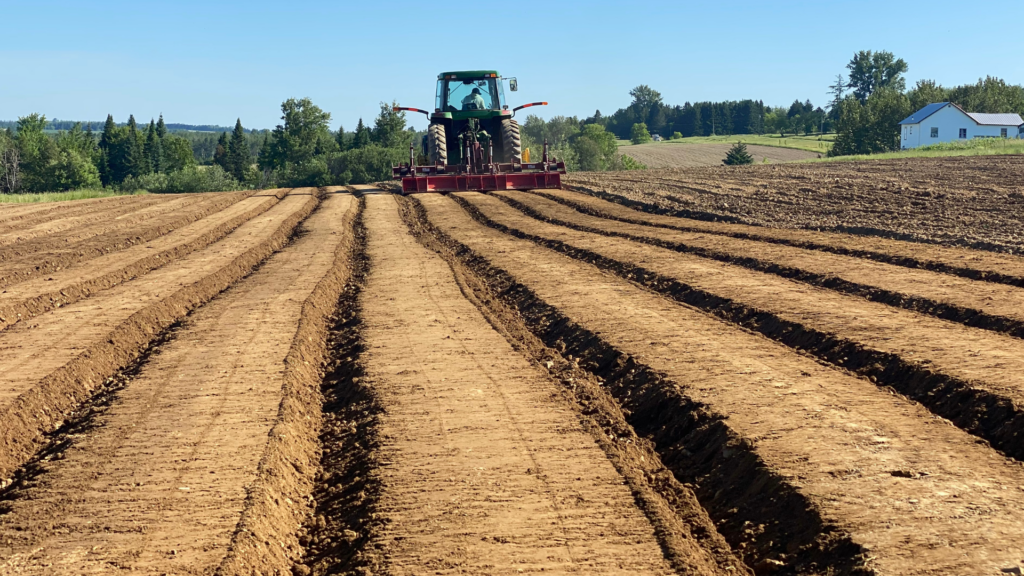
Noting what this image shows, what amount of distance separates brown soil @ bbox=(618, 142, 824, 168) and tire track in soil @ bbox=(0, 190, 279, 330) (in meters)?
56.6

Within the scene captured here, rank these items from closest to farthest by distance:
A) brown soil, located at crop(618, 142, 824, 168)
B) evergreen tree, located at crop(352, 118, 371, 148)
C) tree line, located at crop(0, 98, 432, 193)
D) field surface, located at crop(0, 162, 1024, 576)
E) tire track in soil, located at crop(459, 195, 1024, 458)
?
field surface, located at crop(0, 162, 1024, 576), tire track in soil, located at crop(459, 195, 1024, 458), tree line, located at crop(0, 98, 432, 193), brown soil, located at crop(618, 142, 824, 168), evergreen tree, located at crop(352, 118, 371, 148)

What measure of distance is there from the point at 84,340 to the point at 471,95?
62.5 feet

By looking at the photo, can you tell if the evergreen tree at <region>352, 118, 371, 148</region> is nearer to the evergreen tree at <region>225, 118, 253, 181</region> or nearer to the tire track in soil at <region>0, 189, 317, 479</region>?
the evergreen tree at <region>225, 118, 253, 181</region>

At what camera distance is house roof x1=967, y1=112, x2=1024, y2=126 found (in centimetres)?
7341

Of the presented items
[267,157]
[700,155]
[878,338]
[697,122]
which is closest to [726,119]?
[697,122]

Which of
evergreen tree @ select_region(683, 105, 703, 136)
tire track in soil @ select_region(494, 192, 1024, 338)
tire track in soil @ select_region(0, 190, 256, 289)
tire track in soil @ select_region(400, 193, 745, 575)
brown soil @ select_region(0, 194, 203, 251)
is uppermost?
evergreen tree @ select_region(683, 105, 703, 136)

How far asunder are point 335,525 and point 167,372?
3.48 meters

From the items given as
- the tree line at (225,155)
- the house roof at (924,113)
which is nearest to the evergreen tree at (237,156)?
the tree line at (225,155)

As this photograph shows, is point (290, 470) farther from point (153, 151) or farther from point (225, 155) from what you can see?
point (225, 155)

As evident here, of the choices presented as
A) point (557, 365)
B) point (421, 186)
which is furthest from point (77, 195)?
point (557, 365)

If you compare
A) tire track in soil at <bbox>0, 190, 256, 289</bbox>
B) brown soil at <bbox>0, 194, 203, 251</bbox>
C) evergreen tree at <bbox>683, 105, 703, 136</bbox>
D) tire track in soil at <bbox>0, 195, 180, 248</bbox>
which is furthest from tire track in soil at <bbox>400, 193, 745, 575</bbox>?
evergreen tree at <bbox>683, 105, 703, 136</bbox>

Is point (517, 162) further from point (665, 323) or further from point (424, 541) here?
→ point (424, 541)

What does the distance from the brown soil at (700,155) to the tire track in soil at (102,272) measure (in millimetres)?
56595

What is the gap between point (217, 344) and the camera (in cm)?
844
